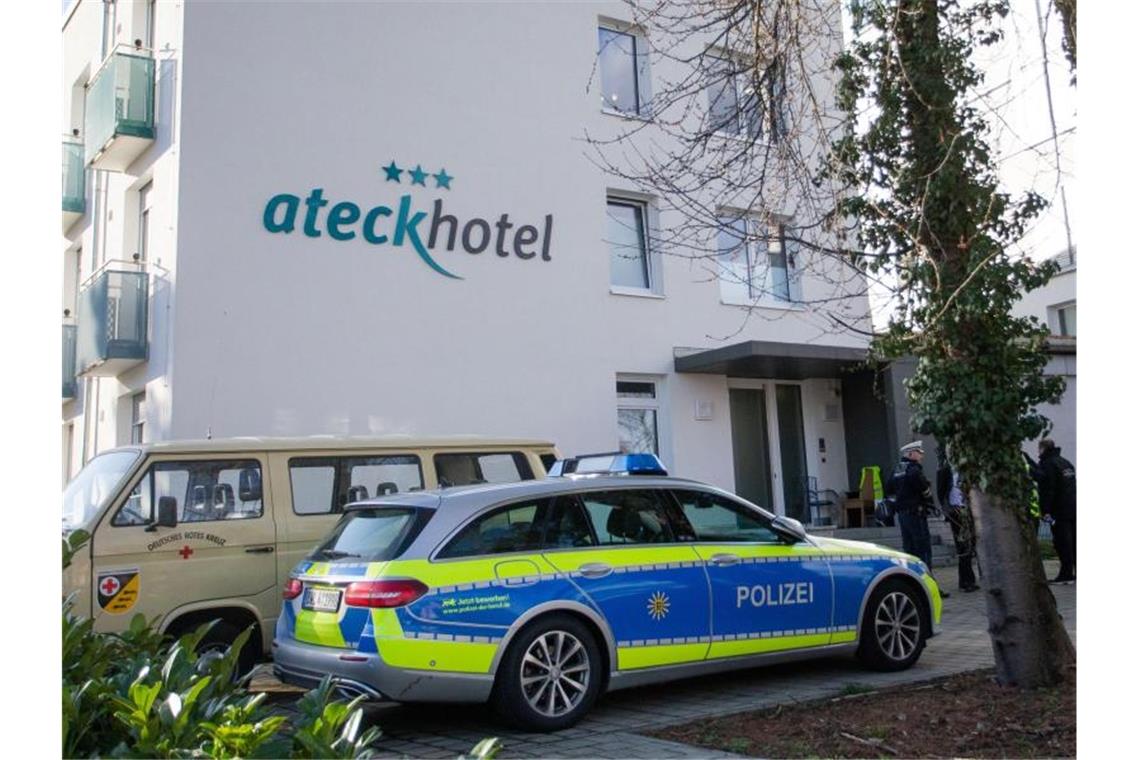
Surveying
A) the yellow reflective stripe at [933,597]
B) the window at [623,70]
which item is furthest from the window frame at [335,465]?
the window at [623,70]

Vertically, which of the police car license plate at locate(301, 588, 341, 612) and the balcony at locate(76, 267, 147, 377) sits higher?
the balcony at locate(76, 267, 147, 377)

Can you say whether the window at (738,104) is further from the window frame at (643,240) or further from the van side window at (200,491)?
the window frame at (643,240)

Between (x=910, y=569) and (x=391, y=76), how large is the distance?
10.7 meters

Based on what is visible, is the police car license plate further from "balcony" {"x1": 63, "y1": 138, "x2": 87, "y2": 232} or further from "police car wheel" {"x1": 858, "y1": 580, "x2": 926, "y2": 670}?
"balcony" {"x1": 63, "y1": 138, "x2": 87, "y2": 232}

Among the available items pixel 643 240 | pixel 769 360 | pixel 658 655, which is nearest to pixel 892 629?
pixel 658 655

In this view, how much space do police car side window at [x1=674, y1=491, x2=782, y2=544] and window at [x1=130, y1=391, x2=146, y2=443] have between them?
366 inches

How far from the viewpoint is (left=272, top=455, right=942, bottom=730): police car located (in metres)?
6.61

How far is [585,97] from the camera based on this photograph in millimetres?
17453

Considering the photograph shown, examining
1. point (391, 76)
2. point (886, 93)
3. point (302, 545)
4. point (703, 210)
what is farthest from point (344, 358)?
point (886, 93)

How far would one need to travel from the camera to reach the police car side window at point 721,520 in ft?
26.0

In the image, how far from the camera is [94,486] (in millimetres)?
8773

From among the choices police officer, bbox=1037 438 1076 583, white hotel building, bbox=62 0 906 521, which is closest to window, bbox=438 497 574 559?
white hotel building, bbox=62 0 906 521

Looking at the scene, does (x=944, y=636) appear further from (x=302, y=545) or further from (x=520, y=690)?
(x=302, y=545)

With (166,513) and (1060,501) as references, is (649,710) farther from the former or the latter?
(1060,501)
